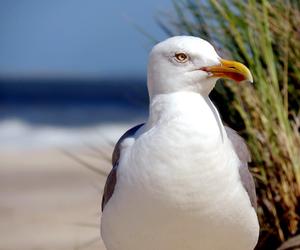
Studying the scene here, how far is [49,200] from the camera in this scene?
37.8 ft

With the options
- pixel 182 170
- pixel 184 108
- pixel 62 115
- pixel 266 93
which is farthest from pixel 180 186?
pixel 62 115

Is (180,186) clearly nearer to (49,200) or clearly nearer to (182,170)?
(182,170)

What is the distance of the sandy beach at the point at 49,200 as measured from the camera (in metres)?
8.26

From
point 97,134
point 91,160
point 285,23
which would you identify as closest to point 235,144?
point 285,23

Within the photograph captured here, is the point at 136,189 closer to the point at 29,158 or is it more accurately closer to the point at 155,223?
the point at 155,223

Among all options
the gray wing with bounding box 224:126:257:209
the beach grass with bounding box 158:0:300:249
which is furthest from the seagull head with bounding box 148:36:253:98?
the beach grass with bounding box 158:0:300:249

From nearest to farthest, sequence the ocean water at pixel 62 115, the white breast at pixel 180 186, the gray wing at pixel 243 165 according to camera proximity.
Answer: the white breast at pixel 180 186 < the gray wing at pixel 243 165 < the ocean water at pixel 62 115

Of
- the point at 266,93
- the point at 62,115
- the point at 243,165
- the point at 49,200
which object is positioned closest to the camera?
the point at 243,165

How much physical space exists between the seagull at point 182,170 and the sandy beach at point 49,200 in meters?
1.98

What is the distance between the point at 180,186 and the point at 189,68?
46 centimetres

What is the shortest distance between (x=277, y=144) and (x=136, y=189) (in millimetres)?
1608

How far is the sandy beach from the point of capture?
826 centimetres

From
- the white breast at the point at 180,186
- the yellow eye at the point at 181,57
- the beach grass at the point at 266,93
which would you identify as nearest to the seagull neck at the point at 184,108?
the white breast at the point at 180,186

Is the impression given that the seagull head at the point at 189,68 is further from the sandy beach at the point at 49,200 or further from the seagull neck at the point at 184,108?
the sandy beach at the point at 49,200
